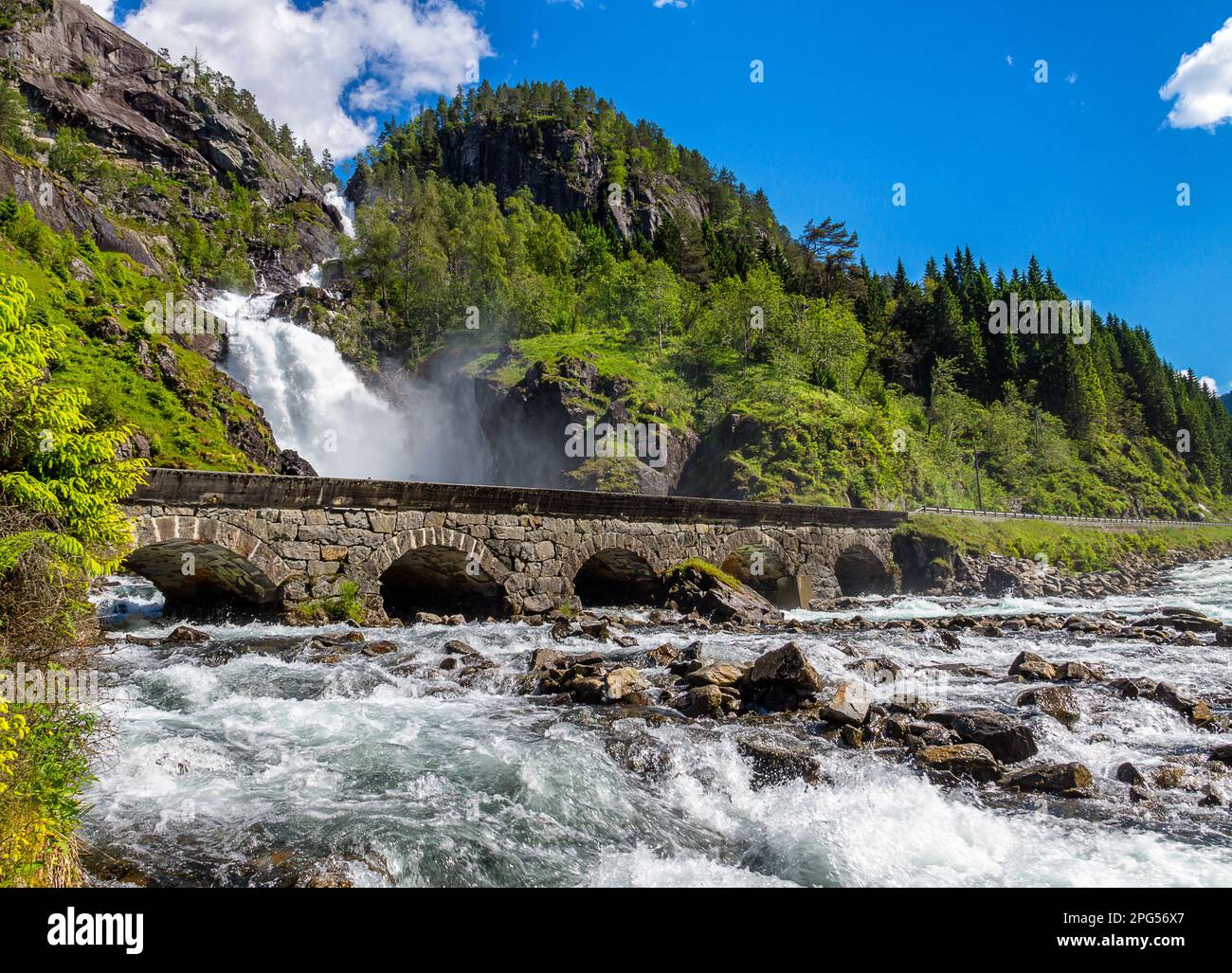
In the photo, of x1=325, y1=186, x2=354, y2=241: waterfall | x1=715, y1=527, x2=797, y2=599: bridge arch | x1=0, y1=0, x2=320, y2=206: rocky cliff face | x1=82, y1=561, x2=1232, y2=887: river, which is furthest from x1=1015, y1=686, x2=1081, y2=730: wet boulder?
x1=325, y1=186, x2=354, y2=241: waterfall

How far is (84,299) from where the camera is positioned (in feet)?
149

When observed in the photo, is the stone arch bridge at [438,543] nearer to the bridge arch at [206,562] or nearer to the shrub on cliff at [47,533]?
the bridge arch at [206,562]

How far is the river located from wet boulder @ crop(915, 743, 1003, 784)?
0.27m

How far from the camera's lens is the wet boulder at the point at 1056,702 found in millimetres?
9547

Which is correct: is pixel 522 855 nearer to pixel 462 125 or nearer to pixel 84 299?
pixel 84 299

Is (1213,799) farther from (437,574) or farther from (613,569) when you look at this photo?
(613,569)

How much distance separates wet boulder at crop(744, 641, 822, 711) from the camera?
10219 mm

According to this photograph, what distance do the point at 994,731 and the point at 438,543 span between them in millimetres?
13367

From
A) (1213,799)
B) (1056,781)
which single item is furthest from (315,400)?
(1213,799)

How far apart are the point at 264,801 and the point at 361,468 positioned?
51536 millimetres

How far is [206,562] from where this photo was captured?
15961mm

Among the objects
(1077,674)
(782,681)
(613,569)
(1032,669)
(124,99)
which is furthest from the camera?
(124,99)

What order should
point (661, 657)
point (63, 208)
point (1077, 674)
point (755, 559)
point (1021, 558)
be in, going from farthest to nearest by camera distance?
point (63, 208), point (1021, 558), point (755, 559), point (661, 657), point (1077, 674)

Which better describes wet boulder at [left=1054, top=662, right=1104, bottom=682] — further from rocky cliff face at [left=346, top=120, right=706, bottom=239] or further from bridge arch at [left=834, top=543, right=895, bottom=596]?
rocky cliff face at [left=346, top=120, right=706, bottom=239]
